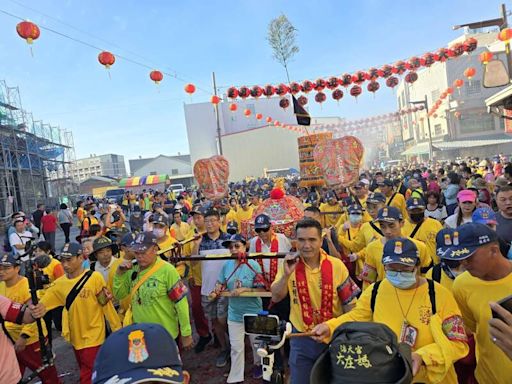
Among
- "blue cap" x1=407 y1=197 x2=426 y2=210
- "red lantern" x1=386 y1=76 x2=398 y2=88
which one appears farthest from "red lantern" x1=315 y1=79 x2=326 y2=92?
"blue cap" x1=407 y1=197 x2=426 y2=210

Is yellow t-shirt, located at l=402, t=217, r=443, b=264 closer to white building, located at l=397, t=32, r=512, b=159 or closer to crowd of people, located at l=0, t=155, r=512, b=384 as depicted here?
crowd of people, located at l=0, t=155, r=512, b=384

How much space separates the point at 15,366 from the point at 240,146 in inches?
1721

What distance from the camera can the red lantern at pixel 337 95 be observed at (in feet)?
50.1

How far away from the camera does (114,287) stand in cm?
438

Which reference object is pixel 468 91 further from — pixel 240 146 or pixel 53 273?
pixel 53 273

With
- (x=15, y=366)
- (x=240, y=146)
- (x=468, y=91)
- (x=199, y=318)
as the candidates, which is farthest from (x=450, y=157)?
(x=15, y=366)

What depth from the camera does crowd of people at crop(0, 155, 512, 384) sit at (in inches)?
86.0

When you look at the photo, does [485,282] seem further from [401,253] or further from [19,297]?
[19,297]

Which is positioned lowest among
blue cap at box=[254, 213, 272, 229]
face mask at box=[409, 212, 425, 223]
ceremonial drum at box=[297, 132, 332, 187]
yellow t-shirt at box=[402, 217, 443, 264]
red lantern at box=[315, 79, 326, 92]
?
yellow t-shirt at box=[402, 217, 443, 264]

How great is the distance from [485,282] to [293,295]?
57.7 inches

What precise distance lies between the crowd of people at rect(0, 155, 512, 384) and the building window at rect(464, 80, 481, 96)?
3762cm

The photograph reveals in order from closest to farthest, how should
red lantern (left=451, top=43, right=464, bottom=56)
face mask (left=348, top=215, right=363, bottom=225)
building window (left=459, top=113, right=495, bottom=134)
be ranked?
face mask (left=348, top=215, right=363, bottom=225) < red lantern (left=451, top=43, right=464, bottom=56) < building window (left=459, top=113, right=495, bottom=134)

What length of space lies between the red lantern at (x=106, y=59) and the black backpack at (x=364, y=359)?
1021 cm

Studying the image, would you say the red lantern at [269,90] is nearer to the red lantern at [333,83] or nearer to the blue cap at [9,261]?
the red lantern at [333,83]
